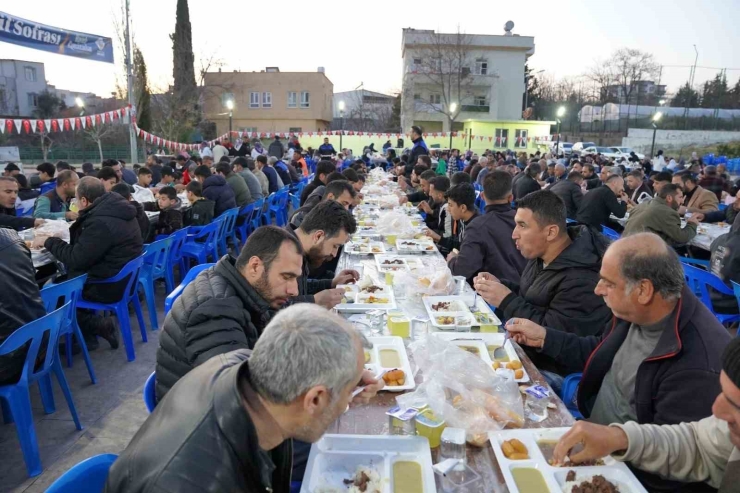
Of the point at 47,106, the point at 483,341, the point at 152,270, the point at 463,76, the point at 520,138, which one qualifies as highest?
the point at 463,76

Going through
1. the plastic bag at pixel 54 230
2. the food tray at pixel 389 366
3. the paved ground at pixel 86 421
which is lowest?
the paved ground at pixel 86 421

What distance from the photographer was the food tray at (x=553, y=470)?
1.63m

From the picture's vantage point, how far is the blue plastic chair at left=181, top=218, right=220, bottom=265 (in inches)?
258

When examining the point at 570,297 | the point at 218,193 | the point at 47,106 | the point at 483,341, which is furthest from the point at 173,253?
the point at 47,106

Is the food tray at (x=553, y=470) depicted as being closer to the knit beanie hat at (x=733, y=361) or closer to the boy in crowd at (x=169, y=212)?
the knit beanie hat at (x=733, y=361)

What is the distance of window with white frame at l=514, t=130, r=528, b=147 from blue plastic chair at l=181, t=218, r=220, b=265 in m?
32.7

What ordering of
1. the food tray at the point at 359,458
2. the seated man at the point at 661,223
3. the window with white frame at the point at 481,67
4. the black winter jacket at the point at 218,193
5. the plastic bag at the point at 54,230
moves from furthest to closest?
the window with white frame at the point at 481,67 < the black winter jacket at the point at 218,193 < the seated man at the point at 661,223 < the plastic bag at the point at 54,230 < the food tray at the point at 359,458

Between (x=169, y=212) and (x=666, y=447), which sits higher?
(x=169, y=212)

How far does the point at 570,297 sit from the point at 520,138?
116 ft

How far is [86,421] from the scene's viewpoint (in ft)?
11.7

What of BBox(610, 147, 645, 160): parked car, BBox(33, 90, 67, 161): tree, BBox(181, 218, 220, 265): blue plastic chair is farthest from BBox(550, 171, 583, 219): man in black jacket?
BBox(33, 90, 67, 161): tree

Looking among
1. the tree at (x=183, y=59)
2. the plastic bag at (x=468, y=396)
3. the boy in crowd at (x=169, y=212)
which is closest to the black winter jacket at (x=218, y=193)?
the boy in crowd at (x=169, y=212)

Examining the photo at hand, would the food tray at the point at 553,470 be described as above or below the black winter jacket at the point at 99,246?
below

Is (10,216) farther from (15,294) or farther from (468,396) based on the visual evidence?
(468,396)
